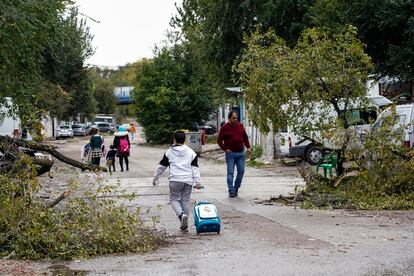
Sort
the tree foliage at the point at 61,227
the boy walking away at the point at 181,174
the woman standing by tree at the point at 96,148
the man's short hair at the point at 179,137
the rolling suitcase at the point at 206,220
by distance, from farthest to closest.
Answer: the woman standing by tree at the point at 96,148 < the man's short hair at the point at 179,137 < the boy walking away at the point at 181,174 < the rolling suitcase at the point at 206,220 < the tree foliage at the point at 61,227

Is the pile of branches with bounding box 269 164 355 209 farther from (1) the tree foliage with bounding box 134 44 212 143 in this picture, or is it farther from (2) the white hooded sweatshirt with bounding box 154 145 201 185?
(1) the tree foliage with bounding box 134 44 212 143

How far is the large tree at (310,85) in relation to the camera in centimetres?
1350

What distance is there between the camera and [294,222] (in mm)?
11086

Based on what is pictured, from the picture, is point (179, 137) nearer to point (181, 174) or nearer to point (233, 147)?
point (181, 174)

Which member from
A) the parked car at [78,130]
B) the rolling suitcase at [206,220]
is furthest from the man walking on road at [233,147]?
the parked car at [78,130]

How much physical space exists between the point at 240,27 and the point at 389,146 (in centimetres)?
2015

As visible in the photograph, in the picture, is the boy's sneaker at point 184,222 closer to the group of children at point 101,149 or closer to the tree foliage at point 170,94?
the group of children at point 101,149

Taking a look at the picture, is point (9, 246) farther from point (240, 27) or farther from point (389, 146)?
point (240, 27)

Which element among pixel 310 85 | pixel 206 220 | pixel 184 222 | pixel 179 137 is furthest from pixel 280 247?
pixel 310 85

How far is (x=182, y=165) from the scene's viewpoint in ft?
34.6

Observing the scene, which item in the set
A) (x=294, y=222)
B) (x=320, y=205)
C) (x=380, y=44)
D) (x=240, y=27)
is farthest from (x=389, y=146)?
(x=240, y=27)

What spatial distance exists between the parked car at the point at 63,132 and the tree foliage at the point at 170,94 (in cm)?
2243

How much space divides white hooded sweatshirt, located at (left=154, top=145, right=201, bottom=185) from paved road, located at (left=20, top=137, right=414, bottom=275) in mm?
787

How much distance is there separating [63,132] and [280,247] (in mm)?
64796
